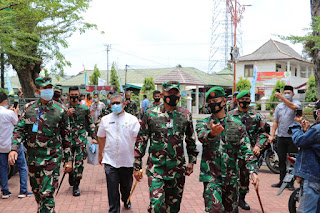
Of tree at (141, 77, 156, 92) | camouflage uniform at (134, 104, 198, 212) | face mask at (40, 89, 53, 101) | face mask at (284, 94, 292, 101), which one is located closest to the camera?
camouflage uniform at (134, 104, 198, 212)

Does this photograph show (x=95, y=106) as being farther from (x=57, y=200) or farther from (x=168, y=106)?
(x=168, y=106)

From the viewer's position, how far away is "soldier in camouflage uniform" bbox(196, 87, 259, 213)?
162 inches

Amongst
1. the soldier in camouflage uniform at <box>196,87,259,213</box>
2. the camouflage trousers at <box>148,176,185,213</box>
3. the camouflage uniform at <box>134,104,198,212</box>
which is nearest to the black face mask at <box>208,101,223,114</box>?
the soldier in camouflage uniform at <box>196,87,259,213</box>

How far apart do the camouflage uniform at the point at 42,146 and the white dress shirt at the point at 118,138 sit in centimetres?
76

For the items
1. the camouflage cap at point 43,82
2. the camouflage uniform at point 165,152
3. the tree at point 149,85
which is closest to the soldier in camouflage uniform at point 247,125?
the camouflage uniform at point 165,152

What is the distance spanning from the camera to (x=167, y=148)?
4410mm

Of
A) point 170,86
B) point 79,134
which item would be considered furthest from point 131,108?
point 170,86

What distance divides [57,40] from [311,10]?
33.6 feet

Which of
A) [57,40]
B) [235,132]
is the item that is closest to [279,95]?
[235,132]

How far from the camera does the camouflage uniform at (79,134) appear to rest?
7.09m

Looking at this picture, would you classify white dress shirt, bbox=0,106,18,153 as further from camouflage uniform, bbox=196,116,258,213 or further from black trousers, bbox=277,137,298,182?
black trousers, bbox=277,137,298,182

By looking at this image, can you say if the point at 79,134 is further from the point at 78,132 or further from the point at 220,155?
the point at 220,155

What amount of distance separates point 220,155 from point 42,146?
248cm

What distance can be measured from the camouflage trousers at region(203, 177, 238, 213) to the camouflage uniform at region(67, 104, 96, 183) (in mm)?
3614
